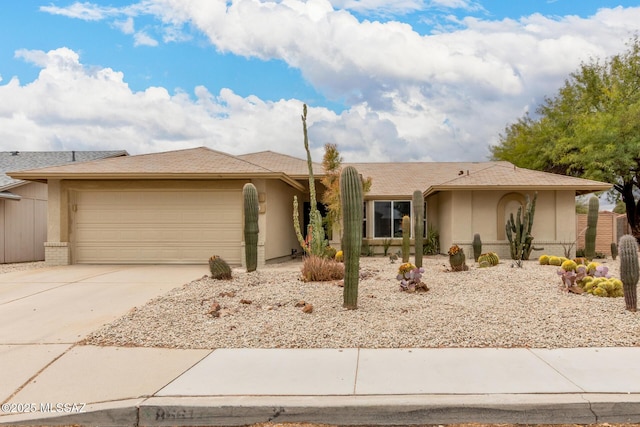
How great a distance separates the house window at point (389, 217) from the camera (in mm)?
19312

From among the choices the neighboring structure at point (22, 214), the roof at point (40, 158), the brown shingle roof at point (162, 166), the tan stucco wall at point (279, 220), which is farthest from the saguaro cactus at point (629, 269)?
the roof at point (40, 158)

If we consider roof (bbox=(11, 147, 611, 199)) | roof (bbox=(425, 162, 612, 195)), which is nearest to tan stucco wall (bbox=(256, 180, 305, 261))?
roof (bbox=(11, 147, 611, 199))

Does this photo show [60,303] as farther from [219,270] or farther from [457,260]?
A: [457,260]

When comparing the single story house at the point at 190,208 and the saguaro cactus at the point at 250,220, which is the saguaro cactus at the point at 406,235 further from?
the saguaro cactus at the point at 250,220

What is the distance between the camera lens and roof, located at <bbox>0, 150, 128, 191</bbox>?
2111 centimetres

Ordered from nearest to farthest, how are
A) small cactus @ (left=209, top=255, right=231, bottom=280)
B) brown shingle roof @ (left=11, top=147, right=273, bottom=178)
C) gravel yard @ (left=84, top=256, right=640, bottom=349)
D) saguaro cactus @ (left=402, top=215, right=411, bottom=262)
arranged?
gravel yard @ (left=84, top=256, right=640, bottom=349) < small cactus @ (left=209, top=255, right=231, bottom=280) < saguaro cactus @ (left=402, top=215, right=411, bottom=262) < brown shingle roof @ (left=11, top=147, right=273, bottom=178)

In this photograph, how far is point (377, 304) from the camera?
797 centimetres

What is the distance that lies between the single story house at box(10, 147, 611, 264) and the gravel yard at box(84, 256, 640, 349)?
5.68 metres

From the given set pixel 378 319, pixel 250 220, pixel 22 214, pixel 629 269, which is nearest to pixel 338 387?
pixel 378 319

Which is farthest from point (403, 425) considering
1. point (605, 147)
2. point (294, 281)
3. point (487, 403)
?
point (605, 147)

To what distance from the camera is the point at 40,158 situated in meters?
22.5

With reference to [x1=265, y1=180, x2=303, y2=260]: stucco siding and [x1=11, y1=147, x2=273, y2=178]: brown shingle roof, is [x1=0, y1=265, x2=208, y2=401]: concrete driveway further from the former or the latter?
[x1=11, y1=147, x2=273, y2=178]: brown shingle roof

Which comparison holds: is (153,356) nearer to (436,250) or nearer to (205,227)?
(205,227)

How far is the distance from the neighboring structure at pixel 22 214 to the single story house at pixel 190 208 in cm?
408
